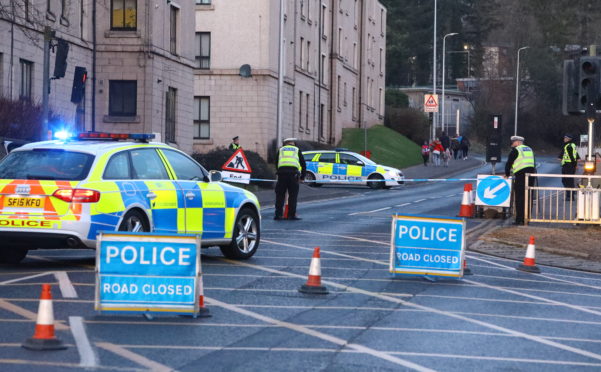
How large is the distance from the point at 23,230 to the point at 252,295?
283cm

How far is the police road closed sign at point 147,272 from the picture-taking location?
32.4ft

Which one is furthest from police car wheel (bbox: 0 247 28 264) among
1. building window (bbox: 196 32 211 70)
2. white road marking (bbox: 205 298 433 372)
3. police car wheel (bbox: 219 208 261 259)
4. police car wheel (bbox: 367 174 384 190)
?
building window (bbox: 196 32 211 70)

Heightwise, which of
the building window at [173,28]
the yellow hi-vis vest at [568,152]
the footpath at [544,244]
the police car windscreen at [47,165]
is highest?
the building window at [173,28]

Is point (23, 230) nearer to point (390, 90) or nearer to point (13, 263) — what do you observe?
point (13, 263)

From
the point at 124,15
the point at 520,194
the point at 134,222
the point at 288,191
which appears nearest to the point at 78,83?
the point at 288,191

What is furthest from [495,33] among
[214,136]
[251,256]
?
[251,256]

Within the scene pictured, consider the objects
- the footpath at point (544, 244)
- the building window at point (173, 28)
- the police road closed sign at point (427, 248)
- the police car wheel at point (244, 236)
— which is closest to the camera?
the police road closed sign at point (427, 248)

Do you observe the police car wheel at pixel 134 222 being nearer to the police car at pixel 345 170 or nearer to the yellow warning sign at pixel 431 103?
the police car at pixel 345 170

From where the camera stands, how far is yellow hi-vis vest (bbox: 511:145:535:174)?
23.2 meters

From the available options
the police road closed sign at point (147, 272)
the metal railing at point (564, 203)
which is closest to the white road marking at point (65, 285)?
the police road closed sign at point (147, 272)

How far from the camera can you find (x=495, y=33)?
110m

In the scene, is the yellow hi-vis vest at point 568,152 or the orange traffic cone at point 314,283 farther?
the yellow hi-vis vest at point 568,152

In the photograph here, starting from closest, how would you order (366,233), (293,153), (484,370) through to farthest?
(484,370), (366,233), (293,153)

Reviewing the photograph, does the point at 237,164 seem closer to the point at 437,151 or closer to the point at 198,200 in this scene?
the point at 198,200
